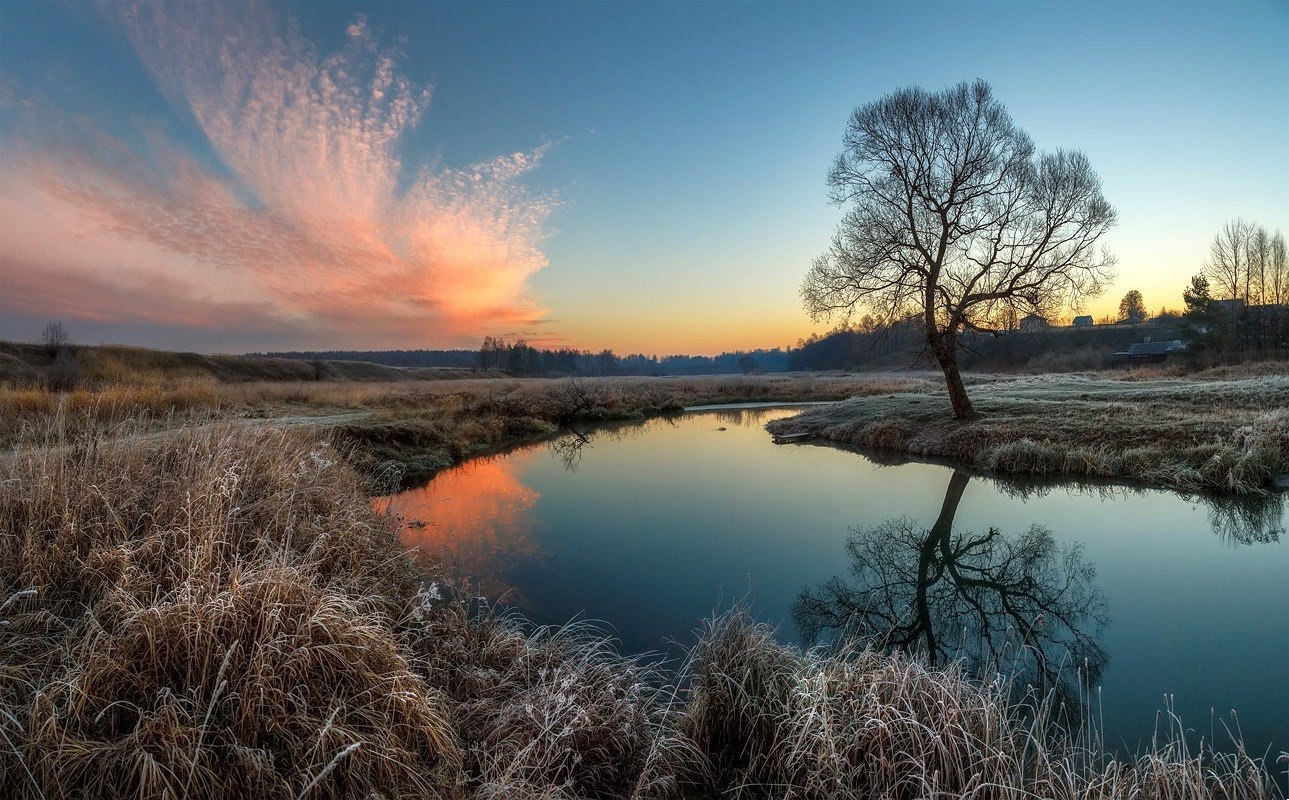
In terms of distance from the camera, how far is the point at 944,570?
24.6 feet

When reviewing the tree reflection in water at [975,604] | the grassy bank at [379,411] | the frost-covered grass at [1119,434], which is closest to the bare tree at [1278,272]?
the grassy bank at [379,411]

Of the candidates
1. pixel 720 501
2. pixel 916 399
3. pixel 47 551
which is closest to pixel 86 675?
pixel 47 551

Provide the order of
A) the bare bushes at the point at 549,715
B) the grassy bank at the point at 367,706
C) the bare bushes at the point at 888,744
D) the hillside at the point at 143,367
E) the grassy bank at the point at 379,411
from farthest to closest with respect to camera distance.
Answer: the hillside at the point at 143,367, the grassy bank at the point at 379,411, the bare bushes at the point at 549,715, the bare bushes at the point at 888,744, the grassy bank at the point at 367,706

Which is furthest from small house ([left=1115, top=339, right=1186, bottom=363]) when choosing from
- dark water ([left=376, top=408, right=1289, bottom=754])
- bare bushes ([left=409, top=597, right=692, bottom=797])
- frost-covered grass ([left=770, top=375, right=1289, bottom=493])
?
bare bushes ([left=409, top=597, right=692, bottom=797])

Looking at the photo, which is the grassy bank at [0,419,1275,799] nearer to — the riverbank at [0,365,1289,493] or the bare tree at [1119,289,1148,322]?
the riverbank at [0,365,1289,493]

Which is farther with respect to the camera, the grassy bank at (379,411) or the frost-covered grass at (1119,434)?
the grassy bank at (379,411)

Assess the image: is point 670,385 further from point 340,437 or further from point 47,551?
point 47,551

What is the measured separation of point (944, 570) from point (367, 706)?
295 inches

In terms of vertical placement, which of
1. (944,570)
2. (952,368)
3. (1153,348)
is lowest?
(944,570)

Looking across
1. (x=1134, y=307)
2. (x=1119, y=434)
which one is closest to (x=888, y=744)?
(x=1119, y=434)

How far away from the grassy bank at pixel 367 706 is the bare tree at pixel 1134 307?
10954 centimetres

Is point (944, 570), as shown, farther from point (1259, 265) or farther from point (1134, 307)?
point (1134, 307)

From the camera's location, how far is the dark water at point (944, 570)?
4871mm

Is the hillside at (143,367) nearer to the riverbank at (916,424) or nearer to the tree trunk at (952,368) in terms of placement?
the riverbank at (916,424)
